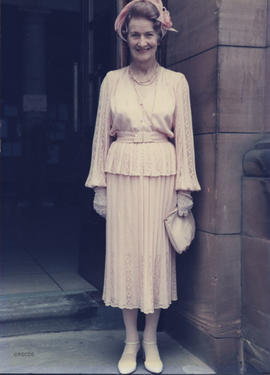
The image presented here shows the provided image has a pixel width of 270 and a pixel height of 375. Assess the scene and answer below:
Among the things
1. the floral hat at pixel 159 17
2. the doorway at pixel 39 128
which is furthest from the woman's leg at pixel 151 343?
the doorway at pixel 39 128

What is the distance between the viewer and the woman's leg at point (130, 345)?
3.68 metres

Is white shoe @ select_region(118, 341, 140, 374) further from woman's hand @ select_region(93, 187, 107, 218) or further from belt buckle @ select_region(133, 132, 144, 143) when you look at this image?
belt buckle @ select_region(133, 132, 144, 143)

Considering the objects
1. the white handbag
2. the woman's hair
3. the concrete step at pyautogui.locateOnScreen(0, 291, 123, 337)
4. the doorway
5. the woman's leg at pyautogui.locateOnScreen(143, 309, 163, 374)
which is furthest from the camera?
the doorway

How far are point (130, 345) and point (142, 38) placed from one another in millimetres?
2043

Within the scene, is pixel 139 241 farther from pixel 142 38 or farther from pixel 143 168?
pixel 142 38

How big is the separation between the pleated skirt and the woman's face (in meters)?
0.79

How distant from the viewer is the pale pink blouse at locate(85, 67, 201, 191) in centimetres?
358

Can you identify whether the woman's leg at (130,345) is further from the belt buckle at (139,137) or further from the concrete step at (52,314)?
the belt buckle at (139,137)

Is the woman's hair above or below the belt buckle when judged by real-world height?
above

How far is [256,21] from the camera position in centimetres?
362

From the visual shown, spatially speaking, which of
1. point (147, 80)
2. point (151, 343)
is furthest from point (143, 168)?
point (151, 343)

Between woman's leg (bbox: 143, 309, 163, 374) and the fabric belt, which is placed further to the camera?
woman's leg (bbox: 143, 309, 163, 374)

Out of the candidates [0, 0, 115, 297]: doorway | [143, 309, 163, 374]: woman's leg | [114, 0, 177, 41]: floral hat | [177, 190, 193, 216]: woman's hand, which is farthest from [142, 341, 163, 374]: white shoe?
[0, 0, 115, 297]: doorway

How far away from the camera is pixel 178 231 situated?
3619 mm
